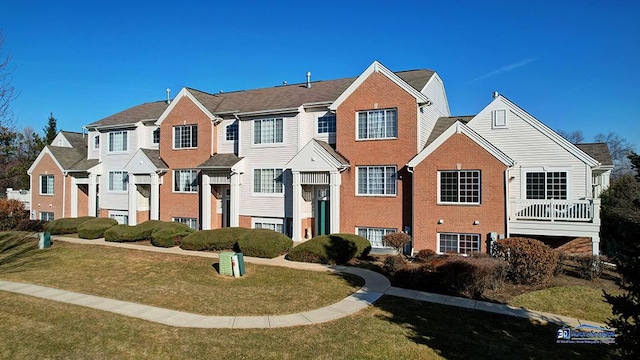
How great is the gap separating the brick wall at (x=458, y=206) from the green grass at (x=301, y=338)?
8.40 metres

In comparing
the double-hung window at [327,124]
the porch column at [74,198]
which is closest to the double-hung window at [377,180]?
the double-hung window at [327,124]

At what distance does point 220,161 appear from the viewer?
26.2 meters

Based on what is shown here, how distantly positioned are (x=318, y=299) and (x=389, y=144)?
456 inches

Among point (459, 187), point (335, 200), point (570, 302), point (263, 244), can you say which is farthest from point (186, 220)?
point (570, 302)

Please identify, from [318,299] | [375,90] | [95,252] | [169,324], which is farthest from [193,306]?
[375,90]

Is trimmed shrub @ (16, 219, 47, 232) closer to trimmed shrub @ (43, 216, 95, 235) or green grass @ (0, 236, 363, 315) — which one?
trimmed shrub @ (43, 216, 95, 235)

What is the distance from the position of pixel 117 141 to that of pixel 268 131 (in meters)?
15.2

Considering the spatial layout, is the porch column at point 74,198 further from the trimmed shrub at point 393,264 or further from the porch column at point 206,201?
the trimmed shrub at point 393,264

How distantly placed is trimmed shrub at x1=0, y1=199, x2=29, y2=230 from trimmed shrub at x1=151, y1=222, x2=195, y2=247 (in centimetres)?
1568

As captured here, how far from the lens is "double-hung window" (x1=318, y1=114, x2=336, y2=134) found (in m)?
24.5

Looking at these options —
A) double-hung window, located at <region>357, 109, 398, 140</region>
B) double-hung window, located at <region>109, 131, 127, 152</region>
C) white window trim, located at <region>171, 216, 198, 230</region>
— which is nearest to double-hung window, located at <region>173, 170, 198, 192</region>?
white window trim, located at <region>171, 216, 198, 230</region>

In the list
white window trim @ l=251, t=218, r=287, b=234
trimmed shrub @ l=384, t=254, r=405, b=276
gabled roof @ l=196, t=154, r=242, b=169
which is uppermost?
gabled roof @ l=196, t=154, r=242, b=169

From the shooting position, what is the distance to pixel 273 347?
29.5 ft

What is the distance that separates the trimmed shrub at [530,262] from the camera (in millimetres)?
14305
